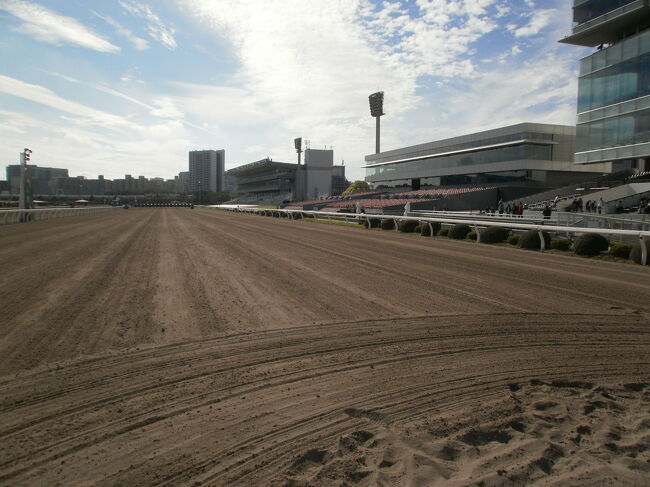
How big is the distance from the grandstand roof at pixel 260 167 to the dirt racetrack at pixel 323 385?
353 ft

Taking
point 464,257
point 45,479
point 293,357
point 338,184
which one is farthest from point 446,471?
point 338,184

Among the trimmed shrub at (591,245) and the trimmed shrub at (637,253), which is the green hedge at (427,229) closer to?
the trimmed shrub at (591,245)

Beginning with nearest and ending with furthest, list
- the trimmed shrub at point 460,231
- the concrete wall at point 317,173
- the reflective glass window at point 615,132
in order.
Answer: the trimmed shrub at point 460,231, the reflective glass window at point 615,132, the concrete wall at point 317,173

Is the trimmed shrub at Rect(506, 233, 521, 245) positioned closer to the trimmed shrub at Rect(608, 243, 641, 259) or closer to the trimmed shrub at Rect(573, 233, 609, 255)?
the trimmed shrub at Rect(573, 233, 609, 255)

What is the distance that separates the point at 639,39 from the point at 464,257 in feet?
125

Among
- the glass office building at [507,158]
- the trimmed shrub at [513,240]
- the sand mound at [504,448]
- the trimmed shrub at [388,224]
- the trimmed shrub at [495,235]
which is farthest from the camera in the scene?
the glass office building at [507,158]

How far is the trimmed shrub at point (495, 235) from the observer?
16312mm

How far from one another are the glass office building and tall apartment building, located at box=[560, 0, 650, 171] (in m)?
6.79

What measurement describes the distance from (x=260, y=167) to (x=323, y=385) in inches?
4747

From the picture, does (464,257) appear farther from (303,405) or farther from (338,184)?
(338,184)

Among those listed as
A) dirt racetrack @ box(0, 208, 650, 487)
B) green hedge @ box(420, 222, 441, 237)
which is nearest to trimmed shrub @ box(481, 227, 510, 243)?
green hedge @ box(420, 222, 441, 237)

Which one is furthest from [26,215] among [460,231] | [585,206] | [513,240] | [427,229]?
[585,206]

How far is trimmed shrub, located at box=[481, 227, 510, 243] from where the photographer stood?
1631 centimetres

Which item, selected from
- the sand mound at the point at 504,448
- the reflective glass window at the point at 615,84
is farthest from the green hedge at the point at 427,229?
the reflective glass window at the point at 615,84
